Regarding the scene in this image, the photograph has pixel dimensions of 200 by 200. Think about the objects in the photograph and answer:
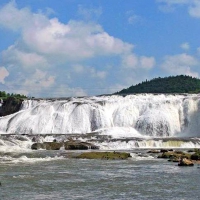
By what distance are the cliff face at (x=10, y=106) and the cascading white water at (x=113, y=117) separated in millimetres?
6171

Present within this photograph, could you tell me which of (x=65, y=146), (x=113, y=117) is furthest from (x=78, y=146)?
(x=113, y=117)

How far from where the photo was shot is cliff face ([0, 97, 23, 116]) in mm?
75062

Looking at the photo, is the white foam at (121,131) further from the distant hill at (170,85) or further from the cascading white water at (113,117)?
the distant hill at (170,85)

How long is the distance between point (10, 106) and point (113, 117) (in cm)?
2116

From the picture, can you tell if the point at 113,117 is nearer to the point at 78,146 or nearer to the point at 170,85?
the point at 78,146

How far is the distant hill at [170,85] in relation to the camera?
149750mm

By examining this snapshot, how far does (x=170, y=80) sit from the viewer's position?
162 m

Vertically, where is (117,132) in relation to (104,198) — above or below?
above

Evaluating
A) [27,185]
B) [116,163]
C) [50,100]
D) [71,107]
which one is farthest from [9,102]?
[27,185]

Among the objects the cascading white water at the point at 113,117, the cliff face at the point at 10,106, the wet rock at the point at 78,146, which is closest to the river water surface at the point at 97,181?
the wet rock at the point at 78,146

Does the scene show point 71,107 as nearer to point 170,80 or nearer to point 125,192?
point 125,192

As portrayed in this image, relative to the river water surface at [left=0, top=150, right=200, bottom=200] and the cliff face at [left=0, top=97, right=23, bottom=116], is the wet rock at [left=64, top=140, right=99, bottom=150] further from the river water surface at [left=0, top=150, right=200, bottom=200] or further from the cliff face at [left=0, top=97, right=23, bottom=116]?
the cliff face at [left=0, top=97, right=23, bottom=116]

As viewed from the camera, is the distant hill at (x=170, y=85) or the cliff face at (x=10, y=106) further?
the distant hill at (x=170, y=85)

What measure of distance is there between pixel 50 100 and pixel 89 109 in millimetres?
8781
